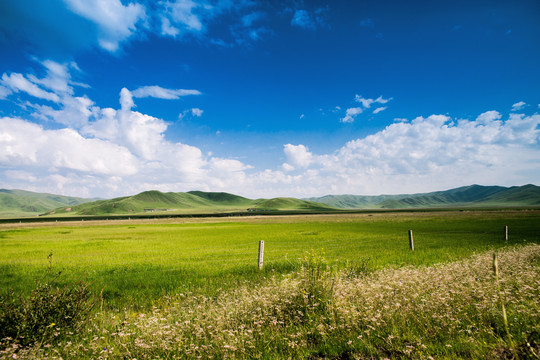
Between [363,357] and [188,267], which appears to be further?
[188,267]

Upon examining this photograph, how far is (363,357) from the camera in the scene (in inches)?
186

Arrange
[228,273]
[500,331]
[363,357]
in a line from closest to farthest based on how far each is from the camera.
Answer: [363,357] < [500,331] < [228,273]

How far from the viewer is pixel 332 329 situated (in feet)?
18.9

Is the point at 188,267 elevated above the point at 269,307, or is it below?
below

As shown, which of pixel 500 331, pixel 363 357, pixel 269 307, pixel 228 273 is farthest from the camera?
pixel 228 273

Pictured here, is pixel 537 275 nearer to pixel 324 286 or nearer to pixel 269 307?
pixel 324 286

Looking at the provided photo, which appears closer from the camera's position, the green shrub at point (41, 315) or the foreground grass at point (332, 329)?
the foreground grass at point (332, 329)

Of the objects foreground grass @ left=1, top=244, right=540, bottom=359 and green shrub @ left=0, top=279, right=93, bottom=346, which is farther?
green shrub @ left=0, top=279, right=93, bottom=346

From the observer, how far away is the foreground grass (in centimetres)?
490

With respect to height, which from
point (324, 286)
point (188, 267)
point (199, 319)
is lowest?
point (188, 267)

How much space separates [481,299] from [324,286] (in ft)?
13.1

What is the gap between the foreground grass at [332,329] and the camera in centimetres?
490

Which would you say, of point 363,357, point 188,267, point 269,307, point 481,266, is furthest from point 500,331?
point 188,267

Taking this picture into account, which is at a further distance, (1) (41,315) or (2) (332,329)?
(1) (41,315)
